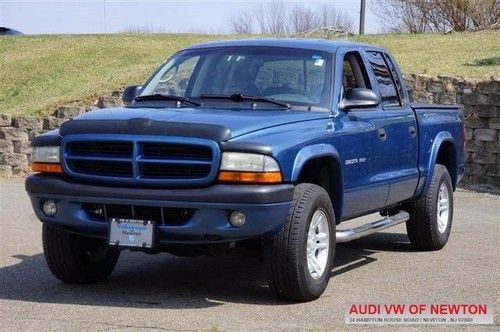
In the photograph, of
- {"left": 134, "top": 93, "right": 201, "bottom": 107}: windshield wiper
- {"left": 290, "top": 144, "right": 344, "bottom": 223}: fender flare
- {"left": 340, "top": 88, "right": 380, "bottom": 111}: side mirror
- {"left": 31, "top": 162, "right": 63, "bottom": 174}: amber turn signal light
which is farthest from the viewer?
{"left": 340, "top": 88, "right": 380, "bottom": 111}: side mirror

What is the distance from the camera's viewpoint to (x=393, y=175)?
8.94m

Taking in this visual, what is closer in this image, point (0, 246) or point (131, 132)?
point (131, 132)

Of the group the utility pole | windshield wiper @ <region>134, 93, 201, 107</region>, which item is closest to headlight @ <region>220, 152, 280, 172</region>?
windshield wiper @ <region>134, 93, 201, 107</region>

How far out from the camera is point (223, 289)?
7.93m

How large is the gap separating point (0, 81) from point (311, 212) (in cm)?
1924

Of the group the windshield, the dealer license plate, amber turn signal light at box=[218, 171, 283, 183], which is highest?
the windshield

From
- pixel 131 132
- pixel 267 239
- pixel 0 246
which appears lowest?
pixel 0 246

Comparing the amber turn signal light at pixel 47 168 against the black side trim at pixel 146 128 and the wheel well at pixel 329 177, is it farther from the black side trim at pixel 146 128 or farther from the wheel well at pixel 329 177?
the wheel well at pixel 329 177

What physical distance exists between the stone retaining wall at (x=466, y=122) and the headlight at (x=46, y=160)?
32.1 ft

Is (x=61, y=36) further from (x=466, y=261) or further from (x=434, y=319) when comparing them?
(x=434, y=319)

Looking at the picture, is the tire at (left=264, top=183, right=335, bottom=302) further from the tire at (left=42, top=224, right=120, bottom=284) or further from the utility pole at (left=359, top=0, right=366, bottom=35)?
the utility pole at (left=359, top=0, right=366, bottom=35)

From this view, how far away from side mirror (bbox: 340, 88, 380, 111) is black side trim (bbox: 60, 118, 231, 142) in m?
1.52

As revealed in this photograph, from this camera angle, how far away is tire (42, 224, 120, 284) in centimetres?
777

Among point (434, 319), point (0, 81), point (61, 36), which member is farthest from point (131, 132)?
point (61, 36)
